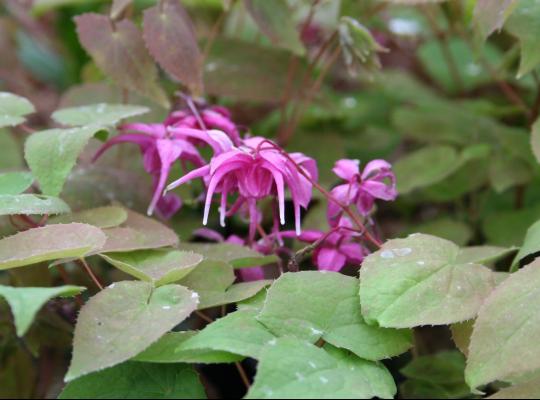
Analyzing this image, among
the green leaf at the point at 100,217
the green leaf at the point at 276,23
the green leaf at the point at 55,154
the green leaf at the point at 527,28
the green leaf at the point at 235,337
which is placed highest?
the green leaf at the point at 527,28

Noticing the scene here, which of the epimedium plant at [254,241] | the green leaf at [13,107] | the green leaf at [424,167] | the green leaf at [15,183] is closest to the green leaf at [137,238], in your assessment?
the epimedium plant at [254,241]

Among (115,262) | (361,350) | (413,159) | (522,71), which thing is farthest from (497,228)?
(115,262)

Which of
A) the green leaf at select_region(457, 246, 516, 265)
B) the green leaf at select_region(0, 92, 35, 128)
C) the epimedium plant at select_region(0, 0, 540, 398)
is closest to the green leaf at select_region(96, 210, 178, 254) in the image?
the epimedium plant at select_region(0, 0, 540, 398)

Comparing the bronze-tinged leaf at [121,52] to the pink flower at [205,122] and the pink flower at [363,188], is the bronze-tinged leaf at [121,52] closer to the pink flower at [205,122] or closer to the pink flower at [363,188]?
the pink flower at [205,122]

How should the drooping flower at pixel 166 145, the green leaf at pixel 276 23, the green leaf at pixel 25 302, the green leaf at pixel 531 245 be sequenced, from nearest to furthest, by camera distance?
the green leaf at pixel 25 302, the green leaf at pixel 531 245, the drooping flower at pixel 166 145, the green leaf at pixel 276 23

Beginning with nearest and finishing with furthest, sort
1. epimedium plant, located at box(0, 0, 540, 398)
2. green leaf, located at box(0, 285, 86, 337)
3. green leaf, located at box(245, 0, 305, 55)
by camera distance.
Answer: green leaf, located at box(0, 285, 86, 337) < epimedium plant, located at box(0, 0, 540, 398) < green leaf, located at box(245, 0, 305, 55)

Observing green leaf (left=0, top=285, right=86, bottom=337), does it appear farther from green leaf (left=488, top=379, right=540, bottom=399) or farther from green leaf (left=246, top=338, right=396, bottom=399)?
green leaf (left=488, top=379, right=540, bottom=399)
